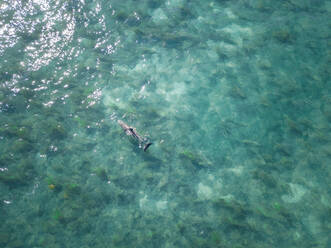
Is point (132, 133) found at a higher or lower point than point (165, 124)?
higher

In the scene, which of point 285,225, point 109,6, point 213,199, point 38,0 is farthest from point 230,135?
point 38,0

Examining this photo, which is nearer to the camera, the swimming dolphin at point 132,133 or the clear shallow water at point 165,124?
the clear shallow water at point 165,124

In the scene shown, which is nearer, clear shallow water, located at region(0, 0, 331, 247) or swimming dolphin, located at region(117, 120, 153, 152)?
clear shallow water, located at region(0, 0, 331, 247)

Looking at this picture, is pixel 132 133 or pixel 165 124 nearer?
pixel 132 133

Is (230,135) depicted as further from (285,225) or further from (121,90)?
(121,90)

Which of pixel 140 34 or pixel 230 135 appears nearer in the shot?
pixel 230 135

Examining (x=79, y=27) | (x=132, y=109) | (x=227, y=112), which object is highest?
(x=79, y=27)

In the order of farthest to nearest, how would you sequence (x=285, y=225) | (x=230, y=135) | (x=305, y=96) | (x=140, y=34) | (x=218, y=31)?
(x=218, y=31), (x=140, y=34), (x=305, y=96), (x=230, y=135), (x=285, y=225)

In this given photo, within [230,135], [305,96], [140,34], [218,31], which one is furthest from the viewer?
[218,31]
